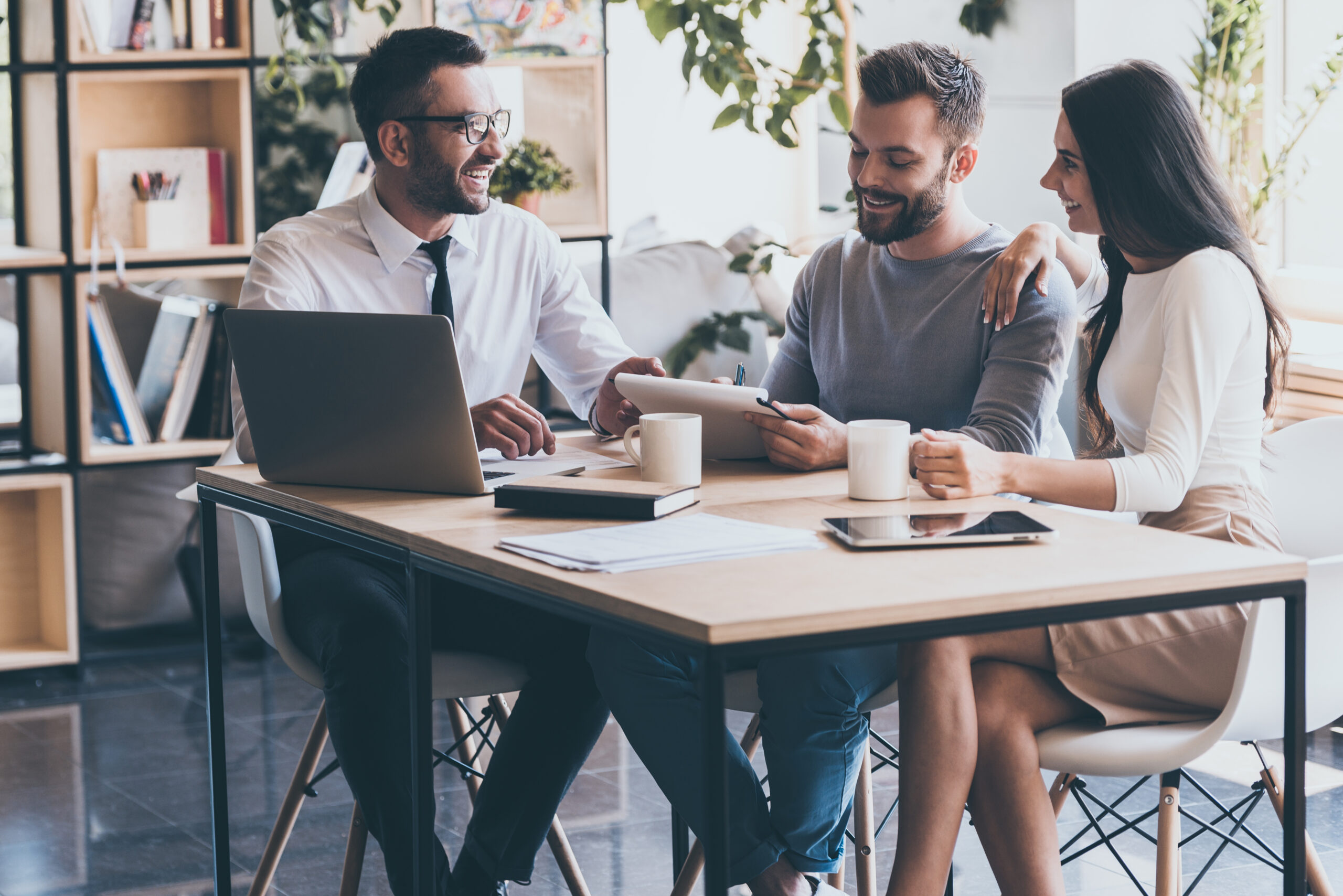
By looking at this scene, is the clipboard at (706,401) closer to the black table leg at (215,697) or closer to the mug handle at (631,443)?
the mug handle at (631,443)

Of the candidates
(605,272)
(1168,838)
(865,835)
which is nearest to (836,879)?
(865,835)

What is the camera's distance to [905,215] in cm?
227

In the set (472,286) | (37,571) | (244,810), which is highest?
(472,286)

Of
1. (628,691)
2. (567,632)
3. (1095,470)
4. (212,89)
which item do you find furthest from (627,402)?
(212,89)

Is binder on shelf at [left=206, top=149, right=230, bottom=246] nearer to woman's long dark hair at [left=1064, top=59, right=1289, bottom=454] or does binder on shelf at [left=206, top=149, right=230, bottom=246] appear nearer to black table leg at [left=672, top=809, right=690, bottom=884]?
black table leg at [left=672, top=809, right=690, bottom=884]

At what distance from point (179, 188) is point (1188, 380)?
2.60 metres

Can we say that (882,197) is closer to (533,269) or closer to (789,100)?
(533,269)

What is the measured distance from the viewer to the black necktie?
2400mm

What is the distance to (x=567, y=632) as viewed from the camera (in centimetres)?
205

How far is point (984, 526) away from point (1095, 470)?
286 millimetres

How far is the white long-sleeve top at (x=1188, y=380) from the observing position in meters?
1.82

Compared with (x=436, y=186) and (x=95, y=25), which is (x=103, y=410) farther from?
(x=436, y=186)

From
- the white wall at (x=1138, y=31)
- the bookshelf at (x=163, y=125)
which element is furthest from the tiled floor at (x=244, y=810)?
the white wall at (x=1138, y=31)

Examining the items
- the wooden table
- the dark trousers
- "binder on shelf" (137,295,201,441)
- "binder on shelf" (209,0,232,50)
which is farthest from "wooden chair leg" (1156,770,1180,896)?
"binder on shelf" (209,0,232,50)
